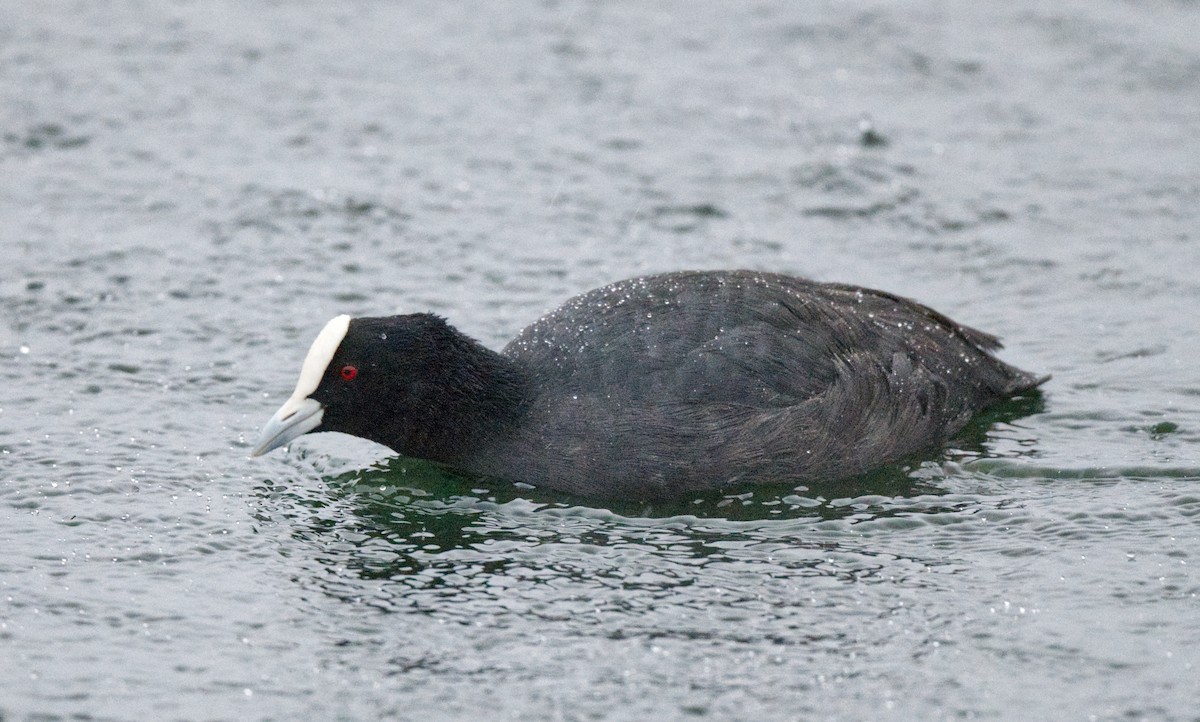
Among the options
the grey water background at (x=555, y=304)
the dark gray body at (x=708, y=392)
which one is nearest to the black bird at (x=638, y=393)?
the dark gray body at (x=708, y=392)

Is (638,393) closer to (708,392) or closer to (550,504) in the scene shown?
(708,392)

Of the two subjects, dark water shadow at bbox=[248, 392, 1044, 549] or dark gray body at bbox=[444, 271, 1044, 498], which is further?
dark gray body at bbox=[444, 271, 1044, 498]

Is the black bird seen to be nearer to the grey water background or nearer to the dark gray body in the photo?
the dark gray body

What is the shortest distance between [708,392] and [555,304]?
8.19 feet

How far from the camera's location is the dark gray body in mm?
→ 8172

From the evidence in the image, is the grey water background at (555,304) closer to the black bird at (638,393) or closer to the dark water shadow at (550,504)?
the dark water shadow at (550,504)

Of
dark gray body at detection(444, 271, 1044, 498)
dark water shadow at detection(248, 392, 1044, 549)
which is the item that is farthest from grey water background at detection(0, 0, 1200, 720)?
dark gray body at detection(444, 271, 1044, 498)

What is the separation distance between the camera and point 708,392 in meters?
8.25

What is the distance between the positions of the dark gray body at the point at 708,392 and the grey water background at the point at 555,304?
0.19 meters

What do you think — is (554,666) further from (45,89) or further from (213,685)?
(45,89)

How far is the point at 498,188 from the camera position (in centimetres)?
1234

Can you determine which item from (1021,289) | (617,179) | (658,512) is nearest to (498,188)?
(617,179)

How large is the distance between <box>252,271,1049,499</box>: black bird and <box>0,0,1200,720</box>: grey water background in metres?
0.21

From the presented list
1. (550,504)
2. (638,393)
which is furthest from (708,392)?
(550,504)
